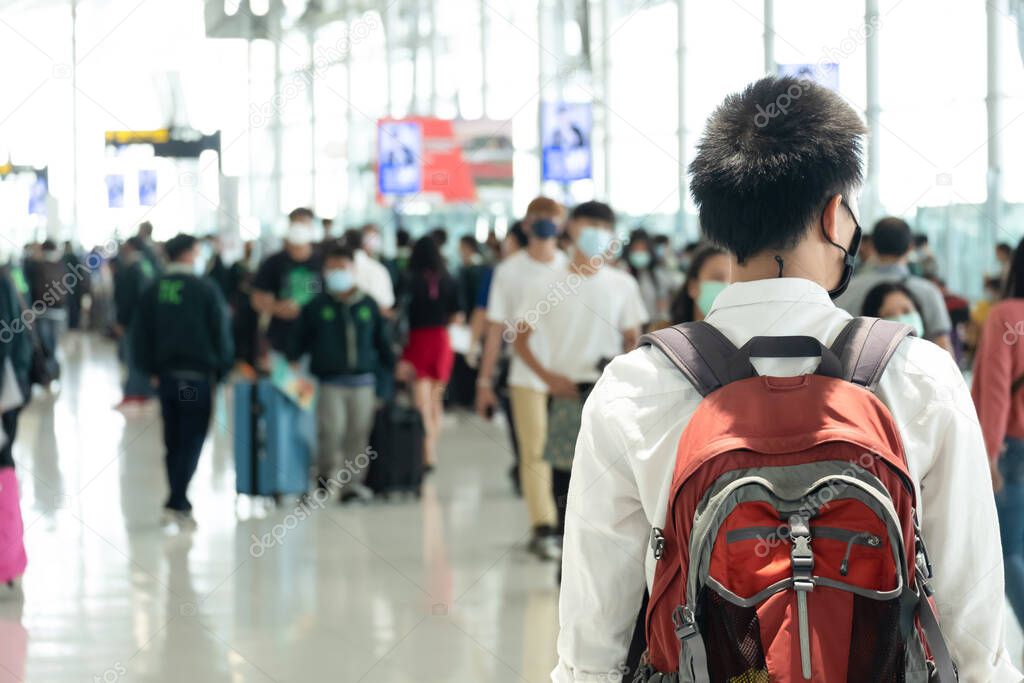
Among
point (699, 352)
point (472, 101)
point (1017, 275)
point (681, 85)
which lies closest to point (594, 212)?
point (1017, 275)

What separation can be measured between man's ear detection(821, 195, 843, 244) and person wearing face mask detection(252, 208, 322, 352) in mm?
6833

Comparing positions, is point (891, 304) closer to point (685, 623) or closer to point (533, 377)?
point (533, 377)

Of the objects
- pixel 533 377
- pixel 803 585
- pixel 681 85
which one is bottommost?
pixel 533 377

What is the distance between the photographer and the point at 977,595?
1.71 m

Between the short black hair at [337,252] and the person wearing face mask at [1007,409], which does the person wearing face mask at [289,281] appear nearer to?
the short black hair at [337,252]

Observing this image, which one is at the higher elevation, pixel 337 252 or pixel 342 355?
pixel 337 252

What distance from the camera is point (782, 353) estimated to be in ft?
5.65

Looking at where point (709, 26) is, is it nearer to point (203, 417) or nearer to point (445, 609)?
point (203, 417)

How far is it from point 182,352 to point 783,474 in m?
6.70

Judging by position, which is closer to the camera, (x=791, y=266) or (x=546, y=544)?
(x=791, y=266)

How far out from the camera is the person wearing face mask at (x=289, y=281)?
27.9 ft

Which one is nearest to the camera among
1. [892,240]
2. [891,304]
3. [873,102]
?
[891,304]

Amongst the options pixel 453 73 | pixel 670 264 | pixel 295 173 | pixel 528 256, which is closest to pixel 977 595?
pixel 528 256

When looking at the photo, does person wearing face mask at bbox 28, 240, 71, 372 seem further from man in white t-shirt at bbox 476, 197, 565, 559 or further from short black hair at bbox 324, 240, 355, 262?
man in white t-shirt at bbox 476, 197, 565, 559
